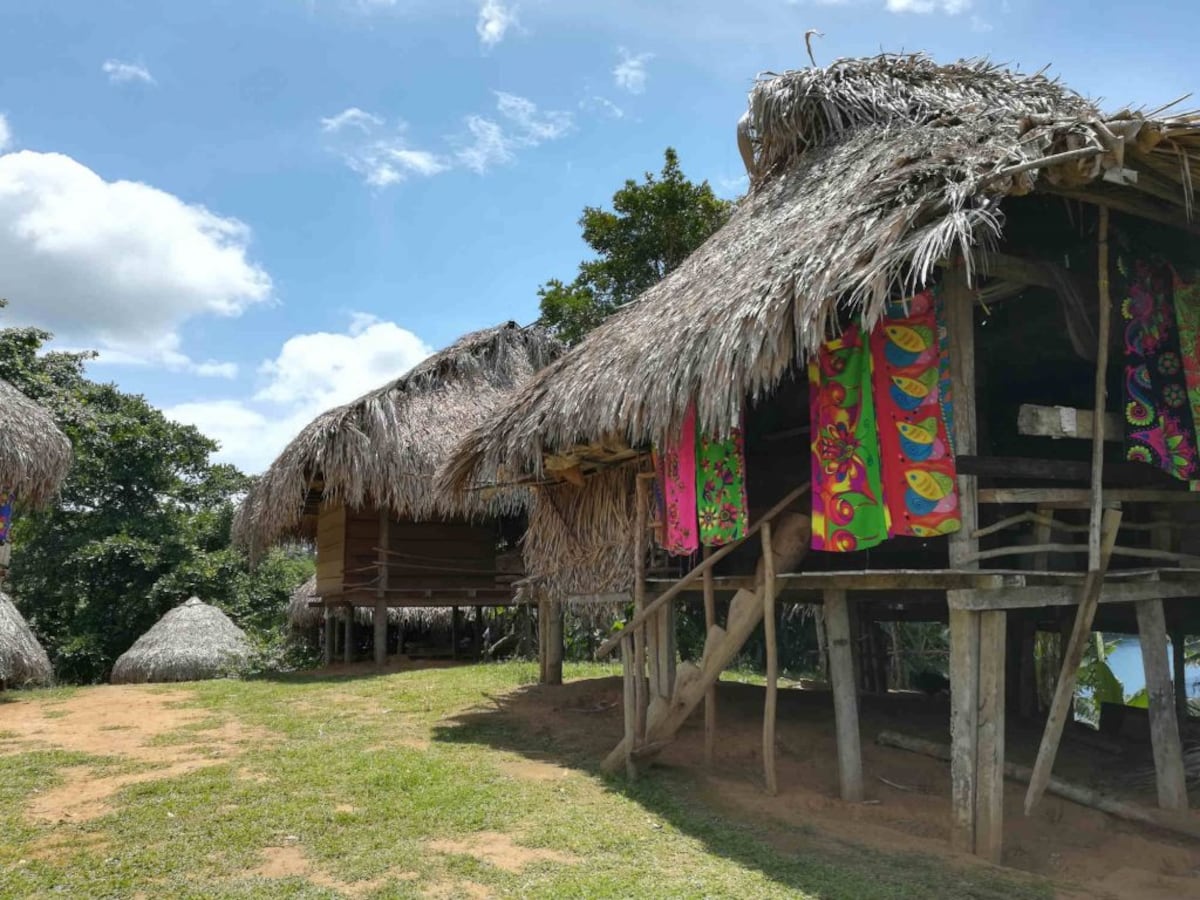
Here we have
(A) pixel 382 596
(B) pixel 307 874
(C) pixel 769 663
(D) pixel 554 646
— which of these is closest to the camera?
(B) pixel 307 874

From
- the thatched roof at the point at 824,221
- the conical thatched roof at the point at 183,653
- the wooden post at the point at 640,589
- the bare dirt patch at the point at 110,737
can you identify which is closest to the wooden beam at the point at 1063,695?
the thatched roof at the point at 824,221

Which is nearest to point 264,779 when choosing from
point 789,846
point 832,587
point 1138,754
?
point 789,846

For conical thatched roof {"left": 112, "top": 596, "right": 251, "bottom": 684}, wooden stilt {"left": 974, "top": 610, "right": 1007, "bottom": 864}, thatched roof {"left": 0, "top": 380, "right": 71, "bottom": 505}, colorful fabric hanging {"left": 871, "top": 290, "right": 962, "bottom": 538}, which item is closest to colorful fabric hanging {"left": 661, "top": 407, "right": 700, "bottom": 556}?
colorful fabric hanging {"left": 871, "top": 290, "right": 962, "bottom": 538}

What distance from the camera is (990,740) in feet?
14.9

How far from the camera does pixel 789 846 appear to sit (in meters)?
4.57

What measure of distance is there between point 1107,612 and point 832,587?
3.34m

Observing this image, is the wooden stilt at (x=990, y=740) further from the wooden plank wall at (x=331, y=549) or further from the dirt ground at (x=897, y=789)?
the wooden plank wall at (x=331, y=549)

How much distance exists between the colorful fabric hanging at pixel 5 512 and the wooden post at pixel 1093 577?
1060 centimetres

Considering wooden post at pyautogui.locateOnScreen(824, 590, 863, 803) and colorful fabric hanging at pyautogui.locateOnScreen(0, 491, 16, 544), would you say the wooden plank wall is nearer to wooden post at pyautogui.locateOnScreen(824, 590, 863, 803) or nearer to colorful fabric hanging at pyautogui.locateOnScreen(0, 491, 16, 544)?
colorful fabric hanging at pyautogui.locateOnScreen(0, 491, 16, 544)

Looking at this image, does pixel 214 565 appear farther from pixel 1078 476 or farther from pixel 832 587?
pixel 1078 476

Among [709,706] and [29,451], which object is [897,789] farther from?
[29,451]

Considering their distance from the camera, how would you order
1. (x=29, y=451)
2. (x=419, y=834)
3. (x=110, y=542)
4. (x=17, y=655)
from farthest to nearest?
(x=110, y=542), (x=17, y=655), (x=29, y=451), (x=419, y=834)

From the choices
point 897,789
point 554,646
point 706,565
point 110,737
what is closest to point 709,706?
point 706,565

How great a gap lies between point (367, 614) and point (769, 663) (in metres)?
10.5
